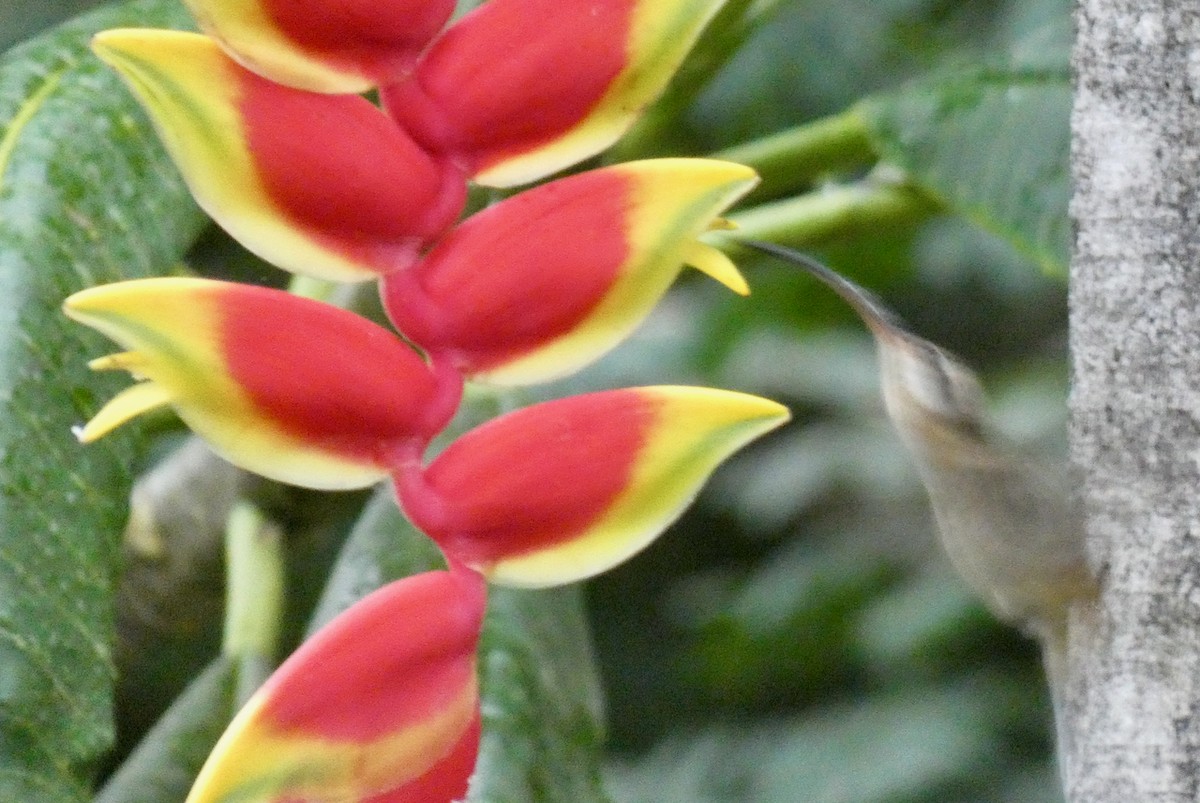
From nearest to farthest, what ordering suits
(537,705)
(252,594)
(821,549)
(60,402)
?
(60,402)
(537,705)
(252,594)
(821,549)

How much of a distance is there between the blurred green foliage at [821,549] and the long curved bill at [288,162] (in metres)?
0.81

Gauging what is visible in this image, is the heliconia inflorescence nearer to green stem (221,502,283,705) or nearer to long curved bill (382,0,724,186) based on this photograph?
long curved bill (382,0,724,186)

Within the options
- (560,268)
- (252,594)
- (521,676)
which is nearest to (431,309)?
(560,268)

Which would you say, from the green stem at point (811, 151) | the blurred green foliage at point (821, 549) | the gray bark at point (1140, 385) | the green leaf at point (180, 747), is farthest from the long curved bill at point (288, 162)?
the blurred green foliage at point (821, 549)

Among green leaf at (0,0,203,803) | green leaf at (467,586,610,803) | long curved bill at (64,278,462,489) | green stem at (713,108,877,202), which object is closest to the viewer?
long curved bill at (64,278,462,489)

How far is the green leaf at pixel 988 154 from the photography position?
35.2 inches

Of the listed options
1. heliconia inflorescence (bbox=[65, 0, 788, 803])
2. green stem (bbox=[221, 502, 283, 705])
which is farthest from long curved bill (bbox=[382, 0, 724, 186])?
green stem (bbox=[221, 502, 283, 705])

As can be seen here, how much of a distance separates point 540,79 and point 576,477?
0.10 metres

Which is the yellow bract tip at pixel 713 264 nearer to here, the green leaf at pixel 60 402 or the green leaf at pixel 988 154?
the green leaf at pixel 60 402

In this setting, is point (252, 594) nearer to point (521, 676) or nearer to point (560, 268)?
point (521, 676)

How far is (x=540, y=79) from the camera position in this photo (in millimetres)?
427

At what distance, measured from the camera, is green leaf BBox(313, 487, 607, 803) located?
2.31 ft

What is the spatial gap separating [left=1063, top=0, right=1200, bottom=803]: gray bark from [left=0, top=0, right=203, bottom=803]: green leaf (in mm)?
320

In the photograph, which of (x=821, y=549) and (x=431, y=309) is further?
(x=821, y=549)
